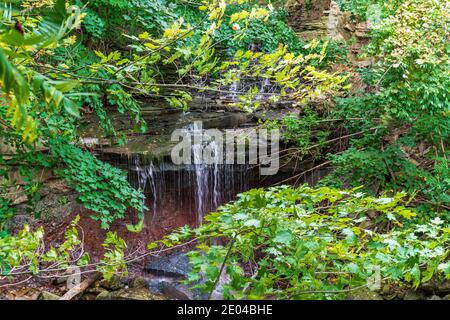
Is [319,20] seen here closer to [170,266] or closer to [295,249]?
[170,266]

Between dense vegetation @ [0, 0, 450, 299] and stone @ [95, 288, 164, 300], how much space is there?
1.37ft

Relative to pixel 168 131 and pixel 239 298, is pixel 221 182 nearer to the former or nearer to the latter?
pixel 168 131

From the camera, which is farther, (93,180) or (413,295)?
(93,180)

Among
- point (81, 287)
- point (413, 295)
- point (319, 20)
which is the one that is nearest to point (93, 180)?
point (81, 287)

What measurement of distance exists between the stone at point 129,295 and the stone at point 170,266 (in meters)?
0.49

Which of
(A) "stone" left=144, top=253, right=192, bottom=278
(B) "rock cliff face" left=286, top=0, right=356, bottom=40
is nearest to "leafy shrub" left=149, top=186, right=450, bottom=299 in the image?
(A) "stone" left=144, top=253, right=192, bottom=278

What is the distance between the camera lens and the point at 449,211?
13.6 feet

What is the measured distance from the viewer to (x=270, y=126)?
16.6 feet

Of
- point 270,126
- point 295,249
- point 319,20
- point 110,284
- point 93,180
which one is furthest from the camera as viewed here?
point 319,20

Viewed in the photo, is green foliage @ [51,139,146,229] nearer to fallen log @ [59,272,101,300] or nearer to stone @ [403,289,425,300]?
fallen log @ [59,272,101,300]

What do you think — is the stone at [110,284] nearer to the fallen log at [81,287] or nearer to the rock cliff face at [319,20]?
the fallen log at [81,287]

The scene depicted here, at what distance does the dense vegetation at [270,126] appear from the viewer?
1470 mm

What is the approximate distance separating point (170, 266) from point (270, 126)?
239 centimetres

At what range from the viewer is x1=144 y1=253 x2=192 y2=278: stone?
510cm
